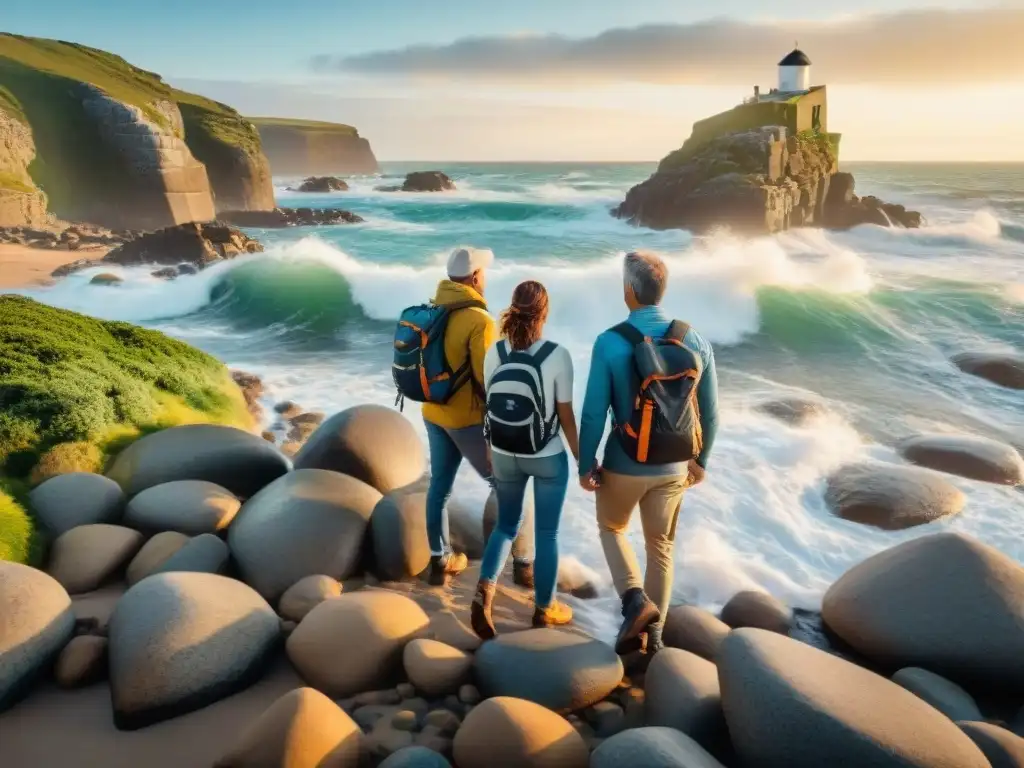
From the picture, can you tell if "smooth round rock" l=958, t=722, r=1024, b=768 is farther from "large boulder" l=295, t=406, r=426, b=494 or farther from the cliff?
the cliff

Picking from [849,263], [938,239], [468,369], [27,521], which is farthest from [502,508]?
[938,239]

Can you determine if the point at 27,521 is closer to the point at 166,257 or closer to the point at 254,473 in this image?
the point at 254,473

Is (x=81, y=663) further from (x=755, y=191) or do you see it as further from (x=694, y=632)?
(x=755, y=191)

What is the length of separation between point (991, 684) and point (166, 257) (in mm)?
25004

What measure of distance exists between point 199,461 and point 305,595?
208cm

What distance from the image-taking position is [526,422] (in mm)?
3520

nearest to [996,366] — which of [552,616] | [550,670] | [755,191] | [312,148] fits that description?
[552,616]

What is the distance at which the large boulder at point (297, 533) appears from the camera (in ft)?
14.5

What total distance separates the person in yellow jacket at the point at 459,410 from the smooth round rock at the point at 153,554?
1.54 meters

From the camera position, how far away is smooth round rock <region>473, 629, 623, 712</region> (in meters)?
3.30

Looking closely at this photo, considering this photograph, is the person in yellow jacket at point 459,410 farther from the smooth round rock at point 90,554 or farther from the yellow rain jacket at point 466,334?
the smooth round rock at point 90,554

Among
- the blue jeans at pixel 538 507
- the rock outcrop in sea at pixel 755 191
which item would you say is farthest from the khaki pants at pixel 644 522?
the rock outcrop in sea at pixel 755 191

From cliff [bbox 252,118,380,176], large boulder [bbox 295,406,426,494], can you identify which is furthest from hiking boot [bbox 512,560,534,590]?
cliff [bbox 252,118,380,176]

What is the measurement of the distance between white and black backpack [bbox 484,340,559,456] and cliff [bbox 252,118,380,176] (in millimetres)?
119792
